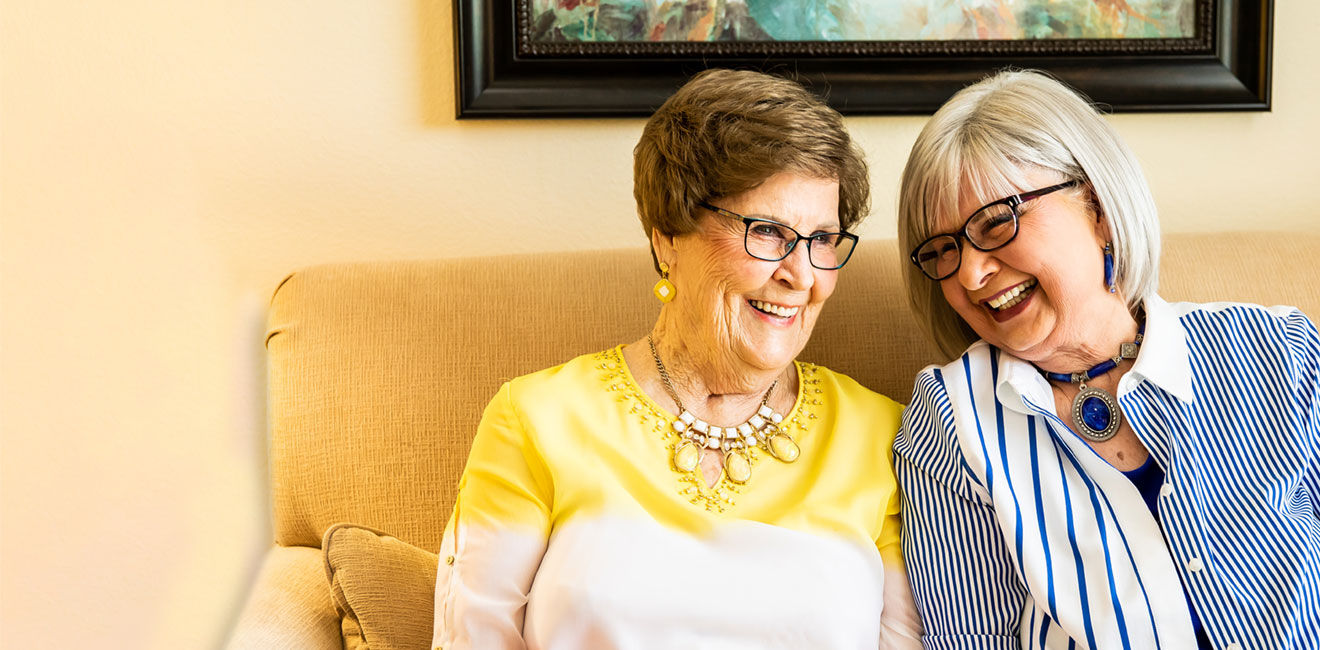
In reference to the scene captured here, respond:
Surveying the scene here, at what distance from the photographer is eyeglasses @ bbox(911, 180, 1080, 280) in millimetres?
1352

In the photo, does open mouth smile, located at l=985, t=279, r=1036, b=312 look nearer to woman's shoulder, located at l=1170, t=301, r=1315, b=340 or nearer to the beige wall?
woman's shoulder, located at l=1170, t=301, r=1315, b=340

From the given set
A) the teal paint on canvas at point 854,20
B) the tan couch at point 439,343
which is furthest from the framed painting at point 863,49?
the tan couch at point 439,343

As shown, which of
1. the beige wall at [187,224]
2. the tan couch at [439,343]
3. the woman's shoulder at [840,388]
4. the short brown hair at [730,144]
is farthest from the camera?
the beige wall at [187,224]

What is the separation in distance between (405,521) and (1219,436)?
1.22 m

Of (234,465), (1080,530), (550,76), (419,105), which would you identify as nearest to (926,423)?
(1080,530)

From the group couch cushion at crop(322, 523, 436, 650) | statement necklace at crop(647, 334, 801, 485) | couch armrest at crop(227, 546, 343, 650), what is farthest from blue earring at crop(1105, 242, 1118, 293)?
couch armrest at crop(227, 546, 343, 650)

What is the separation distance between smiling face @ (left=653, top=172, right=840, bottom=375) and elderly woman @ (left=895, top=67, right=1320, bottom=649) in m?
0.18

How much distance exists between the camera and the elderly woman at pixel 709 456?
1.29 meters

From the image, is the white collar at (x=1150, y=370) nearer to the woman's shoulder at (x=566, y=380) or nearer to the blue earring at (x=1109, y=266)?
the blue earring at (x=1109, y=266)

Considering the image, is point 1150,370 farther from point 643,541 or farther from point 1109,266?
point 643,541

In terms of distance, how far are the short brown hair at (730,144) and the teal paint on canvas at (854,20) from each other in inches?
20.6

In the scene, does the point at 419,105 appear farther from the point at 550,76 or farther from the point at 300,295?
the point at 300,295

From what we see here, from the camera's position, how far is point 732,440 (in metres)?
1.44

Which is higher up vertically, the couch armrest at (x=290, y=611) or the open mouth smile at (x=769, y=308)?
the open mouth smile at (x=769, y=308)
